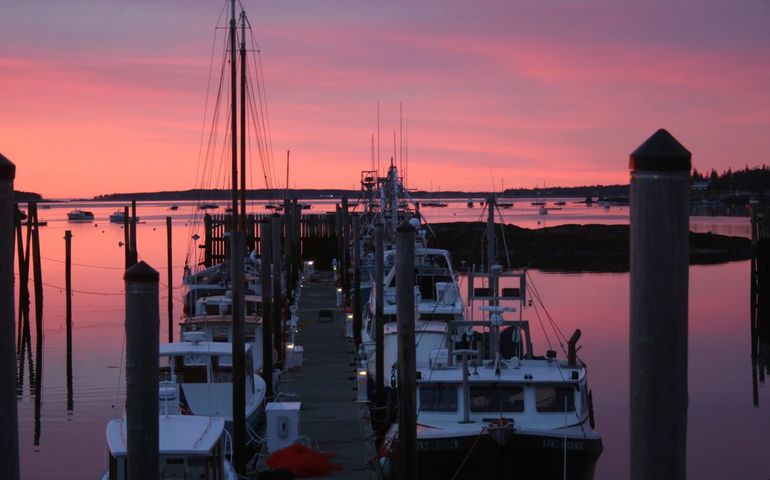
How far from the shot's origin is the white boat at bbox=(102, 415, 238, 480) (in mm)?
13375

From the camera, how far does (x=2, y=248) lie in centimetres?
615

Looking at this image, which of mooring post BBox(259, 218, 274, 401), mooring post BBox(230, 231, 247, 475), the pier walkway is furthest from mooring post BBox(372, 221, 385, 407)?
mooring post BBox(230, 231, 247, 475)

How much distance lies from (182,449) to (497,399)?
5661mm

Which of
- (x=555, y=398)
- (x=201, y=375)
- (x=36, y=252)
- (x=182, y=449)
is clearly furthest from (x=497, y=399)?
(x=36, y=252)

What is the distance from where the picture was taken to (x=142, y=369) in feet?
26.8

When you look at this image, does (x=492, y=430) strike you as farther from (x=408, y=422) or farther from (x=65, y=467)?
(x=65, y=467)

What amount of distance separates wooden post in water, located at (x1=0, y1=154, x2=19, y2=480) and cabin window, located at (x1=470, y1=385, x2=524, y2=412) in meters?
11.4

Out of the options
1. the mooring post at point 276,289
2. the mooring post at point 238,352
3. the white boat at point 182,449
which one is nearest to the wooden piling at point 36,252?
the mooring post at point 276,289

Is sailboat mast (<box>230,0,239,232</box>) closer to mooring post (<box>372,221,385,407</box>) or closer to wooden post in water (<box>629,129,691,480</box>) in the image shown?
mooring post (<box>372,221,385,407</box>)

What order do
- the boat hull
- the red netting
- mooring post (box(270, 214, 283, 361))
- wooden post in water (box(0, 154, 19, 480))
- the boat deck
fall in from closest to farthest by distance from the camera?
wooden post in water (box(0, 154, 19, 480)) → the boat hull → the red netting → the boat deck → mooring post (box(270, 214, 283, 361))

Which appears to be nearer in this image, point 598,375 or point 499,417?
point 499,417

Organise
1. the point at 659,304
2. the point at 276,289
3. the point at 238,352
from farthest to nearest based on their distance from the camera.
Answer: the point at 276,289, the point at 238,352, the point at 659,304

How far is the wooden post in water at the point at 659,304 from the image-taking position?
4.27 meters

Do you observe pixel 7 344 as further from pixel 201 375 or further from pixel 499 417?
pixel 201 375
